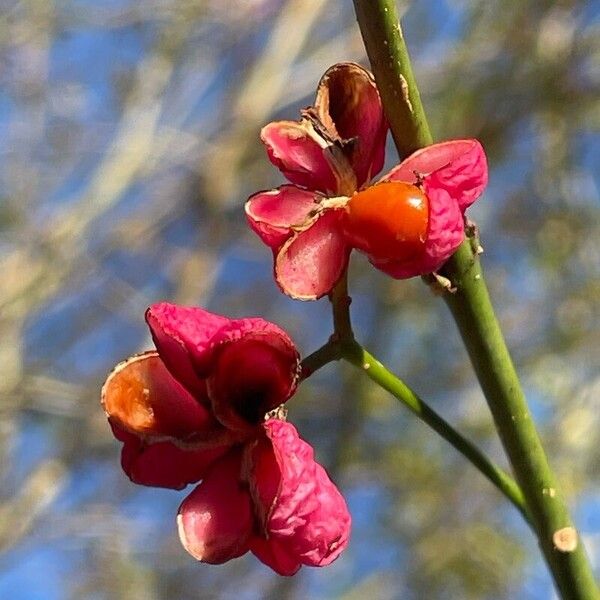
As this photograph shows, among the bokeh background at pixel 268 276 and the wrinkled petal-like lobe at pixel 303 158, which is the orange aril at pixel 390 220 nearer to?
the wrinkled petal-like lobe at pixel 303 158

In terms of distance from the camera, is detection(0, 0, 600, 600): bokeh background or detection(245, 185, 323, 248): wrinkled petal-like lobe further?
detection(0, 0, 600, 600): bokeh background

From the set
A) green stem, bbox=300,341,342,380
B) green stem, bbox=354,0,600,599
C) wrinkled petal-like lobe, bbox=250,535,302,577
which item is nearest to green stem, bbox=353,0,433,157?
green stem, bbox=354,0,600,599

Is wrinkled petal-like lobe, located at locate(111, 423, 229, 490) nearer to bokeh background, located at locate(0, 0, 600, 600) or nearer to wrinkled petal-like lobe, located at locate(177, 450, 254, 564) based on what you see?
wrinkled petal-like lobe, located at locate(177, 450, 254, 564)

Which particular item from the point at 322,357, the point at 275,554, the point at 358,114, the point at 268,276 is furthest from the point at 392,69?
the point at 268,276

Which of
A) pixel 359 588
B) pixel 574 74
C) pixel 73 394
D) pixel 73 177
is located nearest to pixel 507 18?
pixel 574 74

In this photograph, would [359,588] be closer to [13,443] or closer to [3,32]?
[13,443]

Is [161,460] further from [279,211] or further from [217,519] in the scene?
[279,211]

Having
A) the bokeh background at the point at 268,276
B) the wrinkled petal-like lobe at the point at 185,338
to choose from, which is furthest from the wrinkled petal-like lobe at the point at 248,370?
the bokeh background at the point at 268,276
